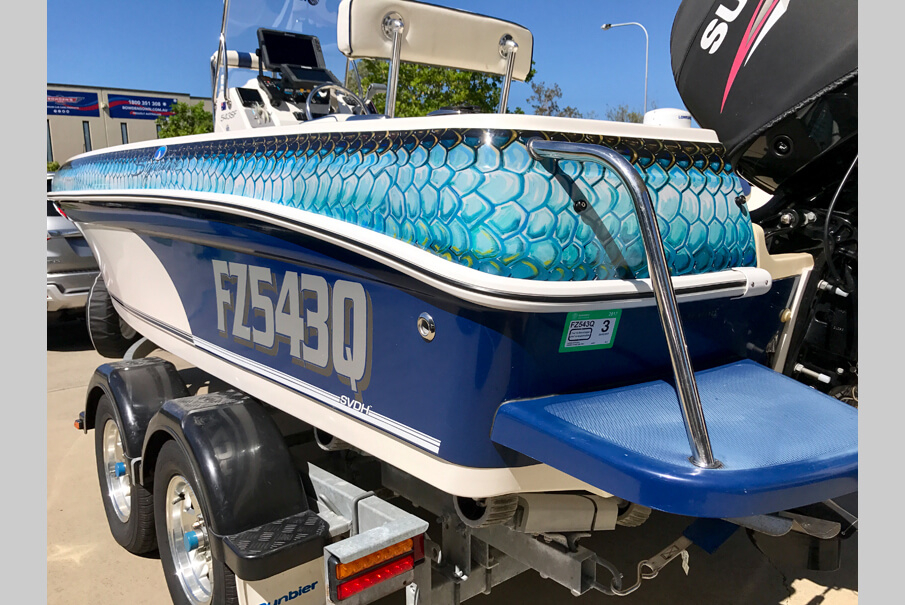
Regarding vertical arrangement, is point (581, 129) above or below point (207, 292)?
above

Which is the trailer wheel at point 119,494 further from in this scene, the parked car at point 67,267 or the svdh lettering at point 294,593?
the parked car at point 67,267

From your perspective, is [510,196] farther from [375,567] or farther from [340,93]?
[340,93]

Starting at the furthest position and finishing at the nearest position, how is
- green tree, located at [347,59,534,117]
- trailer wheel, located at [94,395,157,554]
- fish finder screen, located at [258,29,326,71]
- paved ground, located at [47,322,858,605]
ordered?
green tree, located at [347,59,534,117]
fish finder screen, located at [258,29,326,71]
trailer wheel, located at [94,395,157,554]
paved ground, located at [47,322,858,605]

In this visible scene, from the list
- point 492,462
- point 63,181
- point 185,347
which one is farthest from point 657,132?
point 63,181

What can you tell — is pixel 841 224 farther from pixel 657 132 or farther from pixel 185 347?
pixel 185 347

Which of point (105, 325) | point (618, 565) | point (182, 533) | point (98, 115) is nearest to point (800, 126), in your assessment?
point (618, 565)

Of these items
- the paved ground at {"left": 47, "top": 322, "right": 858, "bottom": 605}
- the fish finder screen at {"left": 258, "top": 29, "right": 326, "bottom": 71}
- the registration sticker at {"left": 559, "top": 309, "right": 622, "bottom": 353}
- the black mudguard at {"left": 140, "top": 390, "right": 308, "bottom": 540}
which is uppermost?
the fish finder screen at {"left": 258, "top": 29, "right": 326, "bottom": 71}

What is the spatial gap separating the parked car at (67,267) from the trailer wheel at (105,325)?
4.63ft

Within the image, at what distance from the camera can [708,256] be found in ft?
6.28

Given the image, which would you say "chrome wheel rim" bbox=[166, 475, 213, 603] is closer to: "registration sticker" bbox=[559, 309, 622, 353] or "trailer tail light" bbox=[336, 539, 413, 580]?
"trailer tail light" bbox=[336, 539, 413, 580]

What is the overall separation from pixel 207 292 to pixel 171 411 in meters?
0.54

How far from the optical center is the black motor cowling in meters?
1.94

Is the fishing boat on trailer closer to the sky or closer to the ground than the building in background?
closer to the ground

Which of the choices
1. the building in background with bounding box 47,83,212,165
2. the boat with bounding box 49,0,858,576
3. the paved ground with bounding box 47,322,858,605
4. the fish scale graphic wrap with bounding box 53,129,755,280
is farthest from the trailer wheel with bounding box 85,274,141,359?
the building in background with bounding box 47,83,212,165
